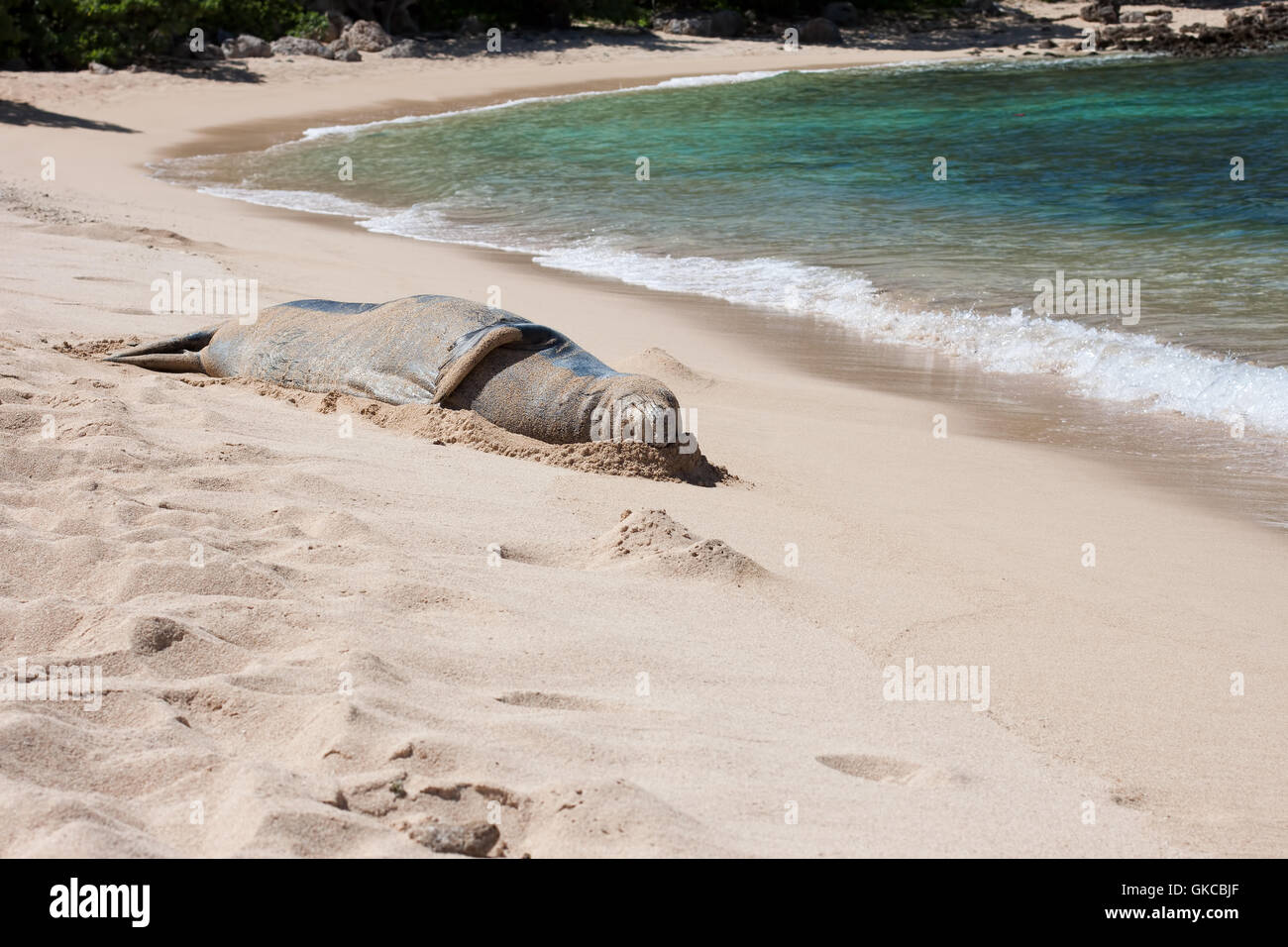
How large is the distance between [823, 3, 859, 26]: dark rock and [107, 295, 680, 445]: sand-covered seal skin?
121ft

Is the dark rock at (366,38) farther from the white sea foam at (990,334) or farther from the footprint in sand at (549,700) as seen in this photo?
the footprint in sand at (549,700)

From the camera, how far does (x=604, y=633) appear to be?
3.48m

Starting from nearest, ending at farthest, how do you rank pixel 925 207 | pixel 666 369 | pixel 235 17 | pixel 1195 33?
1. pixel 666 369
2. pixel 925 207
3. pixel 235 17
4. pixel 1195 33

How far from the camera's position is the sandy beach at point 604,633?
99.2 inches

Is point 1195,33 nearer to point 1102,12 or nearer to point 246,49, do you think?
point 1102,12

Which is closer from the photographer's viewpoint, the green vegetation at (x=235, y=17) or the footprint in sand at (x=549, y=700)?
the footprint in sand at (x=549, y=700)

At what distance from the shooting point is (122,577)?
3.33 metres

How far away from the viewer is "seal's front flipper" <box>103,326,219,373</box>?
636cm

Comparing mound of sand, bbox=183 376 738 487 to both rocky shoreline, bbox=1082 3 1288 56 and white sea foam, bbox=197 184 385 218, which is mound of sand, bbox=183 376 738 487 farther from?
rocky shoreline, bbox=1082 3 1288 56

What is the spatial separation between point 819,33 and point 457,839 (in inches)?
1499

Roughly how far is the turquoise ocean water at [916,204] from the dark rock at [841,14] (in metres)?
15.0

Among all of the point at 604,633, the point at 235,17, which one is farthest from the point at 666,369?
the point at 235,17

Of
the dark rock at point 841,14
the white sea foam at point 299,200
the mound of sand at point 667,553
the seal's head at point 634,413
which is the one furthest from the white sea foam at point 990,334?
the dark rock at point 841,14
